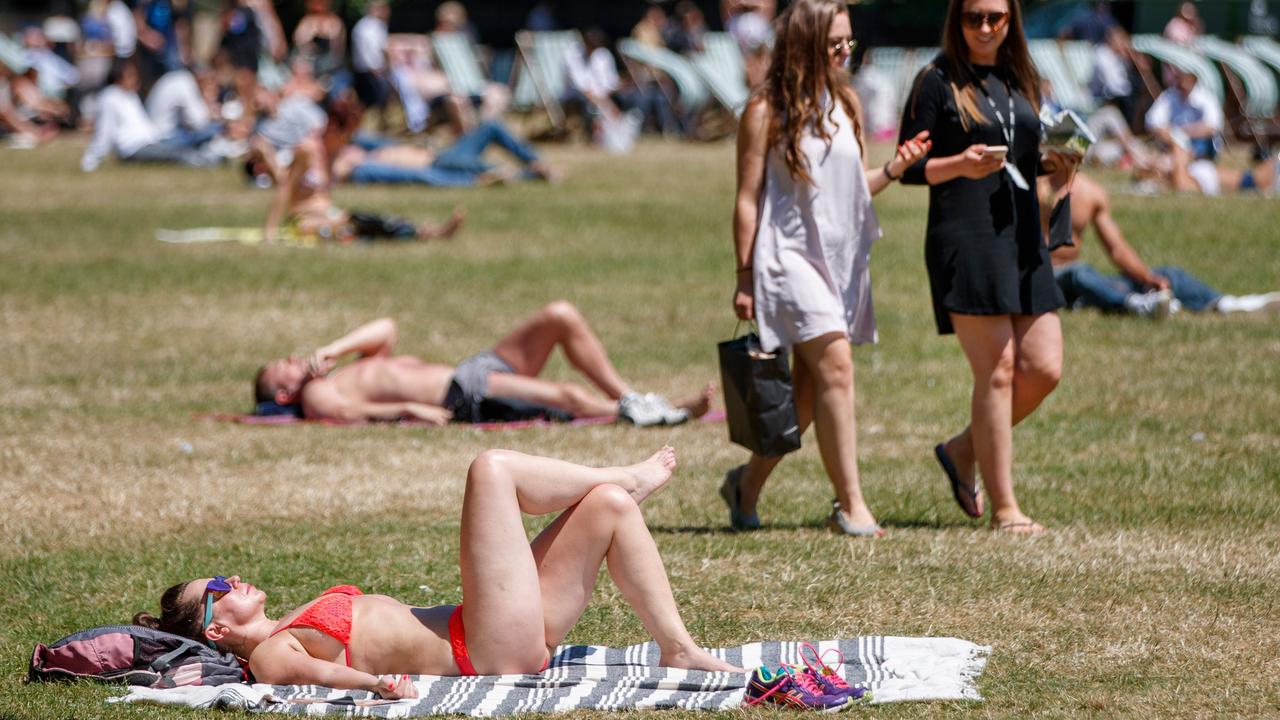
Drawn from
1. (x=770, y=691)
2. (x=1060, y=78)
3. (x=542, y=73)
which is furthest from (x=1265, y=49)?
(x=770, y=691)

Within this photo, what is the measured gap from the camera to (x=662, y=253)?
1373 cm

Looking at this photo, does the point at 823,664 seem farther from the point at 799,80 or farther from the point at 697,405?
the point at 697,405

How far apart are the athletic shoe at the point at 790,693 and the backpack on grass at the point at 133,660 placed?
1.48 m

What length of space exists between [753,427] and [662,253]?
8.08 m

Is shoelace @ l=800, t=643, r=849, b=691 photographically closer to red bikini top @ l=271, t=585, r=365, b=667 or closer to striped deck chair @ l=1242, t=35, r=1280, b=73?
red bikini top @ l=271, t=585, r=365, b=667

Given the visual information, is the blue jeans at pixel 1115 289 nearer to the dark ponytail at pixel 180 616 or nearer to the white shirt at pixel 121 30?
the dark ponytail at pixel 180 616

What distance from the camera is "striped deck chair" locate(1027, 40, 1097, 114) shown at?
22359 mm

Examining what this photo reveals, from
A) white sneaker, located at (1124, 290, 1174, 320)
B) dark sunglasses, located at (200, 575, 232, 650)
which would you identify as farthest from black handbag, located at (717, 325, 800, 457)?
white sneaker, located at (1124, 290, 1174, 320)

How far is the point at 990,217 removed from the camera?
5.75m

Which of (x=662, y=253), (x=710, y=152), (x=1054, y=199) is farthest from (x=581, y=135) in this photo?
(x=1054, y=199)

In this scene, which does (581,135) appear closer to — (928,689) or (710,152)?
(710,152)

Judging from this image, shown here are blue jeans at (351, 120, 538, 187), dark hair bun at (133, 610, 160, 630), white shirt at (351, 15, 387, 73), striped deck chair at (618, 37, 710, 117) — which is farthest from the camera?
striped deck chair at (618, 37, 710, 117)

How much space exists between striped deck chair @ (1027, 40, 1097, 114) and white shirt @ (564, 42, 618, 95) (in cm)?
637

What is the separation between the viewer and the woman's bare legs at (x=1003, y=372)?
5.79 meters
